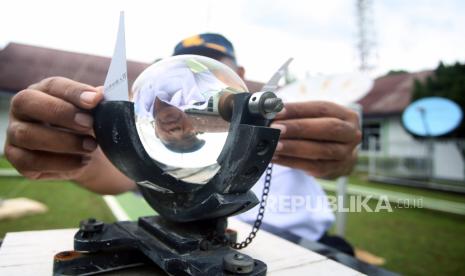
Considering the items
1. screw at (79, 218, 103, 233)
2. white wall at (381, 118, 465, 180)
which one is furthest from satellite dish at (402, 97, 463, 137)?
screw at (79, 218, 103, 233)

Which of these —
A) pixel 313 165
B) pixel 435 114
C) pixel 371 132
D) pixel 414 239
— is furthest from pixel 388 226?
pixel 371 132

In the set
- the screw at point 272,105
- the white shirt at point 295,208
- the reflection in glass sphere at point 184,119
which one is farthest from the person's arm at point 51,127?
the white shirt at point 295,208

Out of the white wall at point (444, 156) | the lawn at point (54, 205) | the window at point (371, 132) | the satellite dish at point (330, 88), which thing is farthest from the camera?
the window at point (371, 132)

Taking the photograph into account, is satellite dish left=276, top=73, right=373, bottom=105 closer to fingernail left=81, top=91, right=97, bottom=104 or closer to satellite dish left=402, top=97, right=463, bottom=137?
fingernail left=81, top=91, right=97, bottom=104

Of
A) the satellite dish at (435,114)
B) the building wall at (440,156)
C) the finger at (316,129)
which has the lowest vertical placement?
the building wall at (440,156)

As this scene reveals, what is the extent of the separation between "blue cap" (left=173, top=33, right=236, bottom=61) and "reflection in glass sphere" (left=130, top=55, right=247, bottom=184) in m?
0.52

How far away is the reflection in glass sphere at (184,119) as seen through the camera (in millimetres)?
534

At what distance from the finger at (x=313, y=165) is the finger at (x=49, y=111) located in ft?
1.51

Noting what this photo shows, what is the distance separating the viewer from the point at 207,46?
1.24 m

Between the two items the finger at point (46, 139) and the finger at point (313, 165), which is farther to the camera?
the finger at point (313, 165)

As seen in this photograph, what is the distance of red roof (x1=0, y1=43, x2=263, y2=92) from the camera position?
0.74m

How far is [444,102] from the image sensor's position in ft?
20.0

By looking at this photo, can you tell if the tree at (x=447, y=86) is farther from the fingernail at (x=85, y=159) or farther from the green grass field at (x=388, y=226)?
the fingernail at (x=85, y=159)

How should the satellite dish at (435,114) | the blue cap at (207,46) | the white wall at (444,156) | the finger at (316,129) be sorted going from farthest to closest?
the white wall at (444,156), the satellite dish at (435,114), the blue cap at (207,46), the finger at (316,129)
